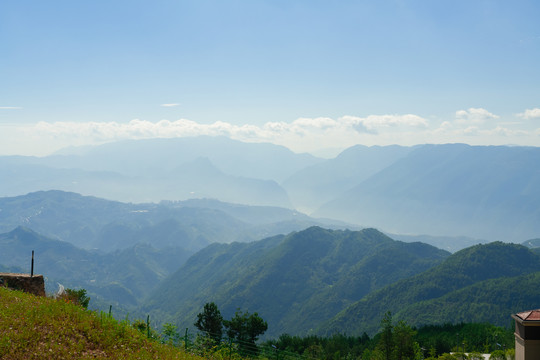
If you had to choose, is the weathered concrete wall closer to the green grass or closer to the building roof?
the green grass

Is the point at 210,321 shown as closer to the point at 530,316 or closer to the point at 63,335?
the point at 63,335

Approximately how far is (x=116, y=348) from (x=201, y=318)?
59.0 metres

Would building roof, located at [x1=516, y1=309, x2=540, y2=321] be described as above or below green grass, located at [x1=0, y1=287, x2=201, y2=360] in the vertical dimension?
above

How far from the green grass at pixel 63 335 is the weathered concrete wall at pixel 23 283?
485 centimetres

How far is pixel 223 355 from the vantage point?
28.2m

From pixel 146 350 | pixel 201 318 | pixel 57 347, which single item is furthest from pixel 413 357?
pixel 57 347

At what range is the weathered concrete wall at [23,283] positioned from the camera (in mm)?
30297

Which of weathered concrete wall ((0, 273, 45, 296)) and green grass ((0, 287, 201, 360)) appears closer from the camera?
green grass ((0, 287, 201, 360))

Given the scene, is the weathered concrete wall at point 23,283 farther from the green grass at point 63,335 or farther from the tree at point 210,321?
the tree at point 210,321

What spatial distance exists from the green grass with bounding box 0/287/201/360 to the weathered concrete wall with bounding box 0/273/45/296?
485 cm

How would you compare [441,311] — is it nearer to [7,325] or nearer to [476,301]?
[476,301]

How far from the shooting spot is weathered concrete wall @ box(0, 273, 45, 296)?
99.4 ft

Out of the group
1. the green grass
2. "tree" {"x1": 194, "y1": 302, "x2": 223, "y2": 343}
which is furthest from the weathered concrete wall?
"tree" {"x1": 194, "y1": 302, "x2": 223, "y2": 343}

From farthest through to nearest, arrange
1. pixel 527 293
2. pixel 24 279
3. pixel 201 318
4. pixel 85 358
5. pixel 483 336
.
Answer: pixel 527 293 → pixel 483 336 → pixel 201 318 → pixel 24 279 → pixel 85 358
